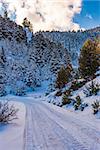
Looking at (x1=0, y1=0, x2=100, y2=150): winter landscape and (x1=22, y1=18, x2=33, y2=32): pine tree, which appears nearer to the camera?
(x1=0, y1=0, x2=100, y2=150): winter landscape

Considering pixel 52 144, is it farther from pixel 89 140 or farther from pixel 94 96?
pixel 94 96

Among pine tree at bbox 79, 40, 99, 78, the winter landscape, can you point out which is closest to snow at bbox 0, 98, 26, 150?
the winter landscape

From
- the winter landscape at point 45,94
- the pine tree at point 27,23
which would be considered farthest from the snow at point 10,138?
the pine tree at point 27,23

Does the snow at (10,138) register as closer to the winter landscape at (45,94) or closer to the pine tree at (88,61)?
the winter landscape at (45,94)

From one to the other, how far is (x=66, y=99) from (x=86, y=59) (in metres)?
14.7

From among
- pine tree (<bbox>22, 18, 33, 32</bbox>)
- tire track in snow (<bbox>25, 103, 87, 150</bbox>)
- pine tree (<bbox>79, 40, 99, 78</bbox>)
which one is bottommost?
tire track in snow (<bbox>25, 103, 87, 150</bbox>)

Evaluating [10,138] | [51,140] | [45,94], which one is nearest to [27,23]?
[45,94]

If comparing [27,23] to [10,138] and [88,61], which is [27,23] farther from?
[10,138]

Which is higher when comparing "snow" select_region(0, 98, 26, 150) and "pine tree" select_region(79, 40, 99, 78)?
"pine tree" select_region(79, 40, 99, 78)

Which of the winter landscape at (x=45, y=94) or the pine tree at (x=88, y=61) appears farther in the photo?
the pine tree at (x=88, y=61)

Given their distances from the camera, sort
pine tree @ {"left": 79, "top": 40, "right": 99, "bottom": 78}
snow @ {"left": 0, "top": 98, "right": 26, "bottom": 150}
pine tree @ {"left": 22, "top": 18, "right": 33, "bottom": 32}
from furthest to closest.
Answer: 1. pine tree @ {"left": 22, "top": 18, "right": 33, "bottom": 32}
2. pine tree @ {"left": 79, "top": 40, "right": 99, "bottom": 78}
3. snow @ {"left": 0, "top": 98, "right": 26, "bottom": 150}

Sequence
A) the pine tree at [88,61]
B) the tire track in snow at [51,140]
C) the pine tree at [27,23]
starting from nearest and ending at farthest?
the tire track in snow at [51,140], the pine tree at [88,61], the pine tree at [27,23]

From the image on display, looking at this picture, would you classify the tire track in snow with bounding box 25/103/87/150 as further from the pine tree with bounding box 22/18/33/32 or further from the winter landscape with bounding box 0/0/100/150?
the pine tree with bounding box 22/18/33/32

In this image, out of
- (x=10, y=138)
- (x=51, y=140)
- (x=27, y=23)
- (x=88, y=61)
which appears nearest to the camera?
(x=51, y=140)
